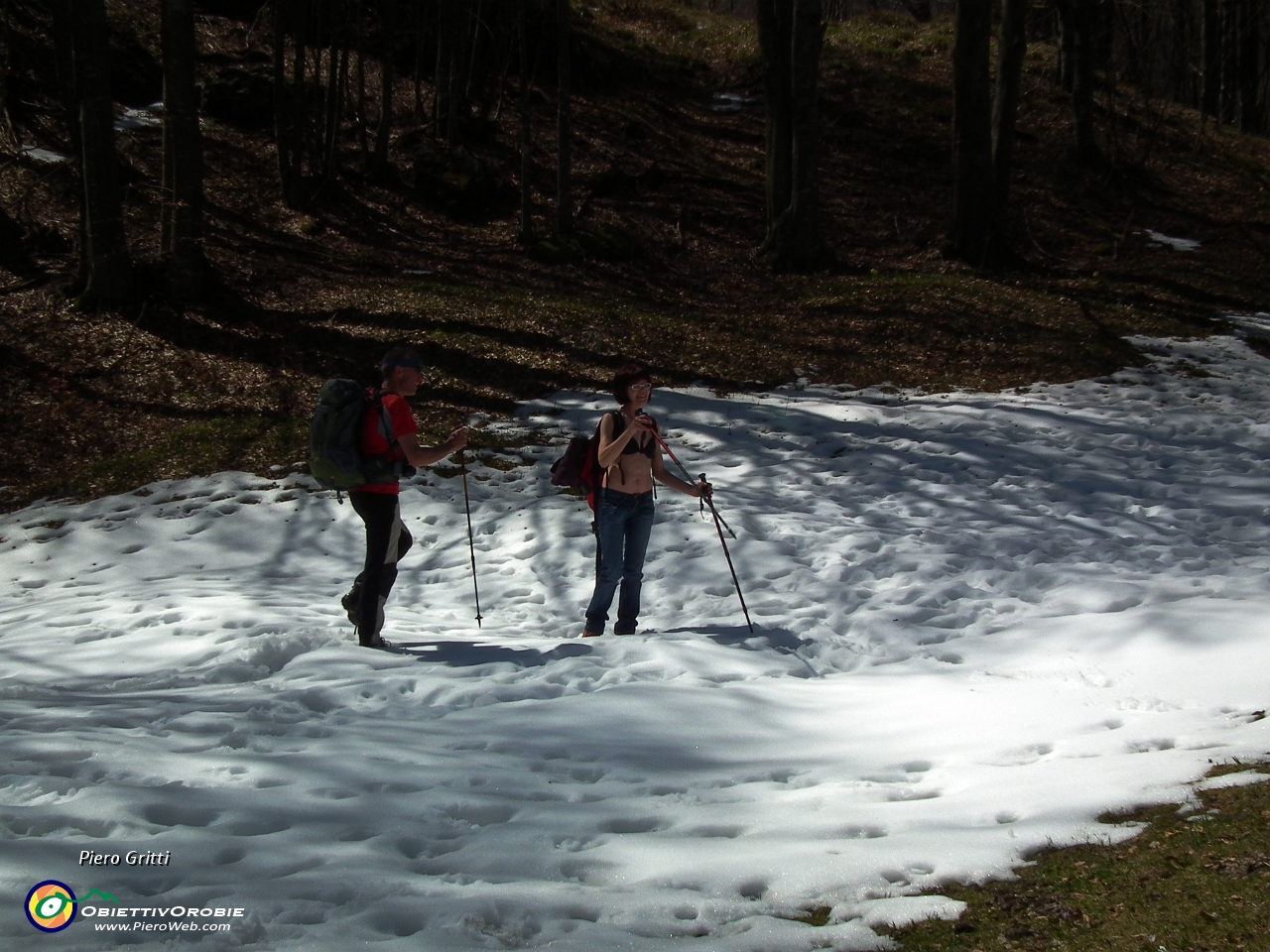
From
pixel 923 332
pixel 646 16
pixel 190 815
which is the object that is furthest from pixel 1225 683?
pixel 646 16

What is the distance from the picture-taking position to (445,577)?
364 inches

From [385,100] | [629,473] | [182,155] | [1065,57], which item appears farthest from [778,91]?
[1065,57]

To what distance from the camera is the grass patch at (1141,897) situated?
116 inches

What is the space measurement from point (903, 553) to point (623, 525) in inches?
122

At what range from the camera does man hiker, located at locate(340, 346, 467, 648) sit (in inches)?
247

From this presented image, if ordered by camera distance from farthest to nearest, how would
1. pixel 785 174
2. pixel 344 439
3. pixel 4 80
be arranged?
pixel 785 174, pixel 4 80, pixel 344 439

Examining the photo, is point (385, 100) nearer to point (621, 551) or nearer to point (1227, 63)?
point (621, 551)

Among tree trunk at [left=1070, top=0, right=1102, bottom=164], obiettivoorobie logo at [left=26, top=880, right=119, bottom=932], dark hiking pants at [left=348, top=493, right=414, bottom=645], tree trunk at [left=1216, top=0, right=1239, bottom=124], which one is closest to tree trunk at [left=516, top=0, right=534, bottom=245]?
tree trunk at [left=1070, top=0, right=1102, bottom=164]

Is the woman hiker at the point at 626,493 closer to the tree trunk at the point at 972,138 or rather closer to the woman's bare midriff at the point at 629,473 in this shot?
the woman's bare midriff at the point at 629,473

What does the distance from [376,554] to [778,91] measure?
1595 cm

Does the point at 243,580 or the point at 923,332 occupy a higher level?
the point at 923,332

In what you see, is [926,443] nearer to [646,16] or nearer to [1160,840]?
[1160,840]

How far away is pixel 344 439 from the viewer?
6160 mm

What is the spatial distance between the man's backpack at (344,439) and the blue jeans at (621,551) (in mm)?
1563
